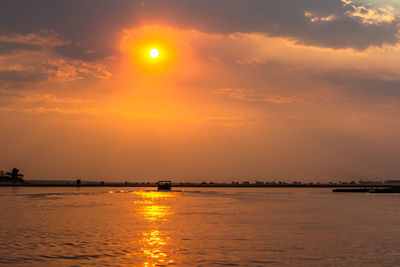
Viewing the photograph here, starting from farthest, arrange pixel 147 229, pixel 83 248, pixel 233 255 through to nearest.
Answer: pixel 147 229 < pixel 83 248 < pixel 233 255

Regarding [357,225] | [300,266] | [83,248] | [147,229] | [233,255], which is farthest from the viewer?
[357,225]

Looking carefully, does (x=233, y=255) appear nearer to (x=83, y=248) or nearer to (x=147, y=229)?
(x=83, y=248)

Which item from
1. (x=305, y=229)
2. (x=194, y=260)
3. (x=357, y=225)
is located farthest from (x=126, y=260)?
(x=357, y=225)

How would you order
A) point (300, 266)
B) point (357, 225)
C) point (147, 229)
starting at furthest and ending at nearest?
point (357, 225), point (147, 229), point (300, 266)

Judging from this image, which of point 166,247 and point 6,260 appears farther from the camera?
point 166,247

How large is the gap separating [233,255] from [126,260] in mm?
6502

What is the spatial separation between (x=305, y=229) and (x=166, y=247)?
16927 mm

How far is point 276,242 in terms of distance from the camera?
34.0 meters

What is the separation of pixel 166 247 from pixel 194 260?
204 inches

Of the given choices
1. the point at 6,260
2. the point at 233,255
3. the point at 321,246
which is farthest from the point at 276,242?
the point at 6,260

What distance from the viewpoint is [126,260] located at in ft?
85.6

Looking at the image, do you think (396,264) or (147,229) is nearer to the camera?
(396,264)

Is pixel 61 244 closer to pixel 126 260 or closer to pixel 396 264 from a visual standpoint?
pixel 126 260

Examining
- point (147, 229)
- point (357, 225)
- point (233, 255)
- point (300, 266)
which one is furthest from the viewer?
point (357, 225)
